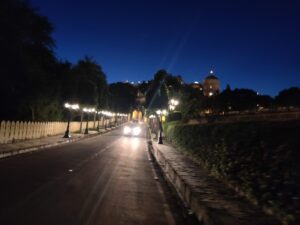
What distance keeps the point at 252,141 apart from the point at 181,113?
48.4 metres

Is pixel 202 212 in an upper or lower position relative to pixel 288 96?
lower

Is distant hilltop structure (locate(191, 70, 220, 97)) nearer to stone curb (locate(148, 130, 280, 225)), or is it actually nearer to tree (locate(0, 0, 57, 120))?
tree (locate(0, 0, 57, 120))

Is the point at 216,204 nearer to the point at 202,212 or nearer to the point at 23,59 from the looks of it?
the point at 202,212

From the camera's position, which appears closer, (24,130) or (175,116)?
(24,130)

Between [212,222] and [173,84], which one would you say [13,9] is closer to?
[212,222]

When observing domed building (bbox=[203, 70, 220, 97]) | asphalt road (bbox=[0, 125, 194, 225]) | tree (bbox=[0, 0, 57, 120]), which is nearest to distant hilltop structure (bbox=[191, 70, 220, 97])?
domed building (bbox=[203, 70, 220, 97])

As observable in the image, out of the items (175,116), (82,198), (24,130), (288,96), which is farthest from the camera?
(288,96)

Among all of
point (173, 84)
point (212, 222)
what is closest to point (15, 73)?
point (212, 222)

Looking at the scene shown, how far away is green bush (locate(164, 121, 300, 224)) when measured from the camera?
8.43 metres

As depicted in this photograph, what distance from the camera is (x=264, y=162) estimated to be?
996 cm

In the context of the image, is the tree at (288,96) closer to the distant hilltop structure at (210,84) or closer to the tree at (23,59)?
the tree at (23,59)

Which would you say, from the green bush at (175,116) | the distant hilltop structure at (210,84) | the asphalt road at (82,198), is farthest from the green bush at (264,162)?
the distant hilltop structure at (210,84)

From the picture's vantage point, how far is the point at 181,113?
196 ft

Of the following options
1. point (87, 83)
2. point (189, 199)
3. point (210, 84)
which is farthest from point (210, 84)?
point (189, 199)
